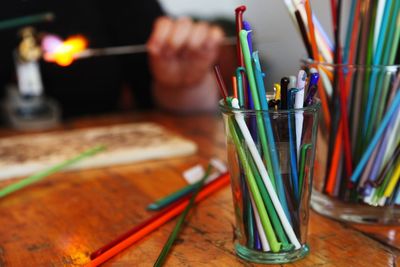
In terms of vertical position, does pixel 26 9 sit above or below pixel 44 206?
above

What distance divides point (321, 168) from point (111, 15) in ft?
4.23

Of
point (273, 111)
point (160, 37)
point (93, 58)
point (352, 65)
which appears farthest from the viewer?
point (93, 58)

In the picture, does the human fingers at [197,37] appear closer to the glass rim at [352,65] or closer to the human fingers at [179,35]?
the human fingers at [179,35]

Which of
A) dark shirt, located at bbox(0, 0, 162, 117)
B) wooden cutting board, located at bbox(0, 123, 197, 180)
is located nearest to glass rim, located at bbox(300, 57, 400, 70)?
wooden cutting board, located at bbox(0, 123, 197, 180)

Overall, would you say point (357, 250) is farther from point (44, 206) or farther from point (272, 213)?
point (44, 206)

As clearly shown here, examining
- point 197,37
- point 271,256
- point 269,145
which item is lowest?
point 271,256

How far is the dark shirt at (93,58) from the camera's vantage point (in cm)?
150

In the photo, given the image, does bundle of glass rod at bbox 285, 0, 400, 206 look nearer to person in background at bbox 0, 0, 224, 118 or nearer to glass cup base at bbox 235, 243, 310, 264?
glass cup base at bbox 235, 243, 310, 264

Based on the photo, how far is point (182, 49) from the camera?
1312 millimetres

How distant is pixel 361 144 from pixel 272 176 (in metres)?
0.16

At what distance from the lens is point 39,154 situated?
92cm

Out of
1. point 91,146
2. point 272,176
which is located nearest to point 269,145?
point 272,176

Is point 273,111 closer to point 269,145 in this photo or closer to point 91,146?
point 269,145

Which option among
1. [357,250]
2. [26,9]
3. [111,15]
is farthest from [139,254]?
[111,15]
